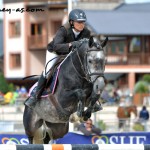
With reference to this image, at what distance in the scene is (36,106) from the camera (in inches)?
442

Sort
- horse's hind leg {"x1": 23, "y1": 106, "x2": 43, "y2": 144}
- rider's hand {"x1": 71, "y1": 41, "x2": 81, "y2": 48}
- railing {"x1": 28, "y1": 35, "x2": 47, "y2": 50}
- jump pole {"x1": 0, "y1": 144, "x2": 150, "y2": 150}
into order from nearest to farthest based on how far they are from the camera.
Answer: jump pole {"x1": 0, "y1": 144, "x2": 150, "y2": 150}, rider's hand {"x1": 71, "y1": 41, "x2": 81, "y2": 48}, horse's hind leg {"x1": 23, "y1": 106, "x2": 43, "y2": 144}, railing {"x1": 28, "y1": 35, "x2": 47, "y2": 50}

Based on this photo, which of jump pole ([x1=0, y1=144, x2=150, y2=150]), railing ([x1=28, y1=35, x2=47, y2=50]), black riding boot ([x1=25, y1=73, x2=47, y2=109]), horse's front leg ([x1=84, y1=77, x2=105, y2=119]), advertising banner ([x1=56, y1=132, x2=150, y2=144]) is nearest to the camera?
jump pole ([x1=0, y1=144, x2=150, y2=150])

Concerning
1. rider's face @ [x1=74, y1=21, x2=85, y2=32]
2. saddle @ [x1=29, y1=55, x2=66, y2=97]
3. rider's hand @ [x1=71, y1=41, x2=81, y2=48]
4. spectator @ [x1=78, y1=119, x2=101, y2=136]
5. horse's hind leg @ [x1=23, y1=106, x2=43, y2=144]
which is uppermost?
rider's face @ [x1=74, y1=21, x2=85, y2=32]

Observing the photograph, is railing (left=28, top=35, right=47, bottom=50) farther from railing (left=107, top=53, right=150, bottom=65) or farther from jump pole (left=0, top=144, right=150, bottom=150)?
jump pole (left=0, top=144, right=150, bottom=150)

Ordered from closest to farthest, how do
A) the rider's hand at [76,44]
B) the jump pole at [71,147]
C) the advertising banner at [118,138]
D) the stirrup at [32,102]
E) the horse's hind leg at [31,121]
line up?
the jump pole at [71,147], the rider's hand at [76,44], the stirrup at [32,102], the horse's hind leg at [31,121], the advertising banner at [118,138]

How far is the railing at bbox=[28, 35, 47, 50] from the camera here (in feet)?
180

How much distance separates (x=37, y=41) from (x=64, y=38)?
4496 cm

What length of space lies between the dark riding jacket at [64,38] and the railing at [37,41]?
4387cm

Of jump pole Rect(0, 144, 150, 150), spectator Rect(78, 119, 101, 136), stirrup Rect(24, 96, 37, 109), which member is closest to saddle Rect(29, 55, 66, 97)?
stirrup Rect(24, 96, 37, 109)

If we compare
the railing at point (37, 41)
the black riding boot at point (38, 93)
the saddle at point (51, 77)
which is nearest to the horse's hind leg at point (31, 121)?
the black riding boot at point (38, 93)

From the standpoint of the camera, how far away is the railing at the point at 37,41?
54844 millimetres

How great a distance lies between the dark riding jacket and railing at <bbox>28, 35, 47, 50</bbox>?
4387 centimetres

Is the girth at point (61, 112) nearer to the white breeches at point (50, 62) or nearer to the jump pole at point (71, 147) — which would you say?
the white breeches at point (50, 62)

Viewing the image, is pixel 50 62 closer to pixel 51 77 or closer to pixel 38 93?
pixel 51 77
